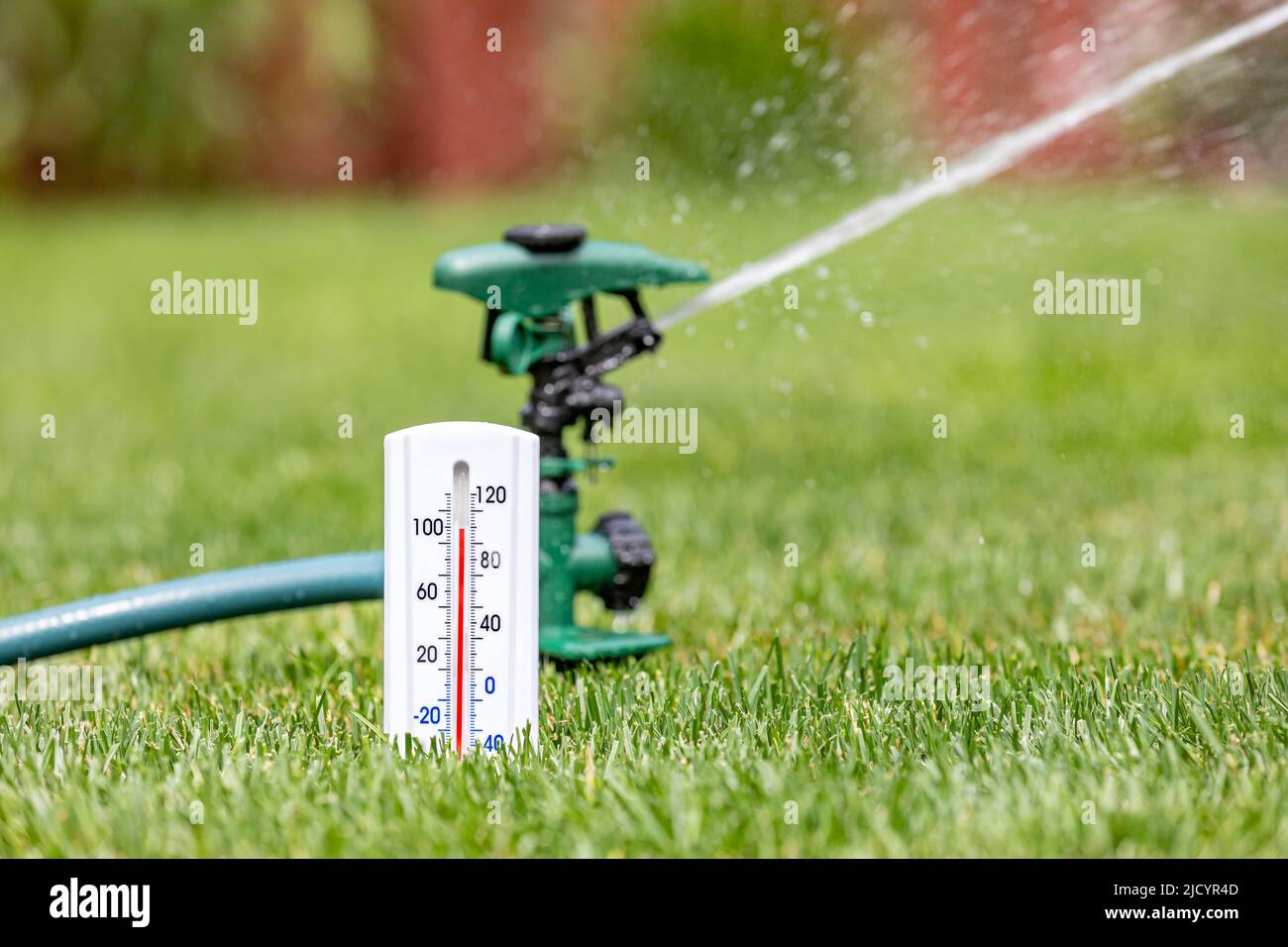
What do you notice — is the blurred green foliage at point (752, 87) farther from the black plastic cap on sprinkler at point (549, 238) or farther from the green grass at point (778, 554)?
the black plastic cap on sprinkler at point (549, 238)

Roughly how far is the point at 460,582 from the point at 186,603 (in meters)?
0.62

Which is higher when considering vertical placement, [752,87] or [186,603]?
[752,87]

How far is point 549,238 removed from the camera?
8.74ft

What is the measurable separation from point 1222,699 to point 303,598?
4.87 feet

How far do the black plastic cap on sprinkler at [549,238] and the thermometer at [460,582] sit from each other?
1.59 feet

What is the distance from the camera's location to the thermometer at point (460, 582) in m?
2.26

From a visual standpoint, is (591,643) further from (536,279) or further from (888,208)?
(888,208)

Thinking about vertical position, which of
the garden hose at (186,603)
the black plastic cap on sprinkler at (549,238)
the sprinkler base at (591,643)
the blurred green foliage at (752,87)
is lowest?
the sprinkler base at (591,643)

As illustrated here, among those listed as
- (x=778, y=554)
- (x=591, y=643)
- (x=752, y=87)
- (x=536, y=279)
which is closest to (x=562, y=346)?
(x=536, y=279)

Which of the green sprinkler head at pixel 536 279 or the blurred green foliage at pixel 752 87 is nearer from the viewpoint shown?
the green sprinkler head at pixel 536 279

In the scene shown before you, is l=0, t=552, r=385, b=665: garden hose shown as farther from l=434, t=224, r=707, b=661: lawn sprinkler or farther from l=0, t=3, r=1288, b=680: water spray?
l=434, t=224, r=707, b=661: lawn sprinkler

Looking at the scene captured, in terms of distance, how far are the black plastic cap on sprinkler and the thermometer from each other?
0.48 metres

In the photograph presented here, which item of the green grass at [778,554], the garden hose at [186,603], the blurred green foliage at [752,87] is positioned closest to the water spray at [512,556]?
the garden hose at [186,603]
